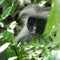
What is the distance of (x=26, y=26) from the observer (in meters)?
2.13

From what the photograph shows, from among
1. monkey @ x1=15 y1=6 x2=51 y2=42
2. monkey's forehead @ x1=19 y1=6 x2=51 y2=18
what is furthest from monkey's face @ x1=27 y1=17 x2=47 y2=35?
monkey's forehead @ x1=19 y1=6 x2=51 y2=18

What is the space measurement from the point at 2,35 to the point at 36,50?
0.93 ft

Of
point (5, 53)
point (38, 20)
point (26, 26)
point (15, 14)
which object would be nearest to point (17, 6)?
point (15, 14)

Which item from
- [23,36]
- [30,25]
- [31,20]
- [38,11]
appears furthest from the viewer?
[23,36]

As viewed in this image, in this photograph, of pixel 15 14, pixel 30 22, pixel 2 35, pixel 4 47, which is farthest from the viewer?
pixel 15 14

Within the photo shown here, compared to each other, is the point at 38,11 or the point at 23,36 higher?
the point at 23,36

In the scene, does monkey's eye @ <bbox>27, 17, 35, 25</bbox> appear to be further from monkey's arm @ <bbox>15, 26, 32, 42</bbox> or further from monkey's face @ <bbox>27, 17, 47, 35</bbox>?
monkey's arm @ <bbox>15, 26, 32, 42</bbox>

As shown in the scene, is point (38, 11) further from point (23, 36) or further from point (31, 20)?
point (23, 36)

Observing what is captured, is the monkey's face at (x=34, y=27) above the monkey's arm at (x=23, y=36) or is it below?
below

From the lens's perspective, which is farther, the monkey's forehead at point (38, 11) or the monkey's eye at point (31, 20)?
the monkey's eye at point (31, 20)

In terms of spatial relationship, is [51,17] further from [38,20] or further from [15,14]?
[15,14]

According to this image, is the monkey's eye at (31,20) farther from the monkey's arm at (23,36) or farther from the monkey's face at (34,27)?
the monkey's arm at (23,36)

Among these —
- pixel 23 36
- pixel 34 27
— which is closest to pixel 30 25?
pixel 34 27

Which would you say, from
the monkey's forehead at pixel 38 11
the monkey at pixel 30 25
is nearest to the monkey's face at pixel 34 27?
the monkey at pixel 30 25
